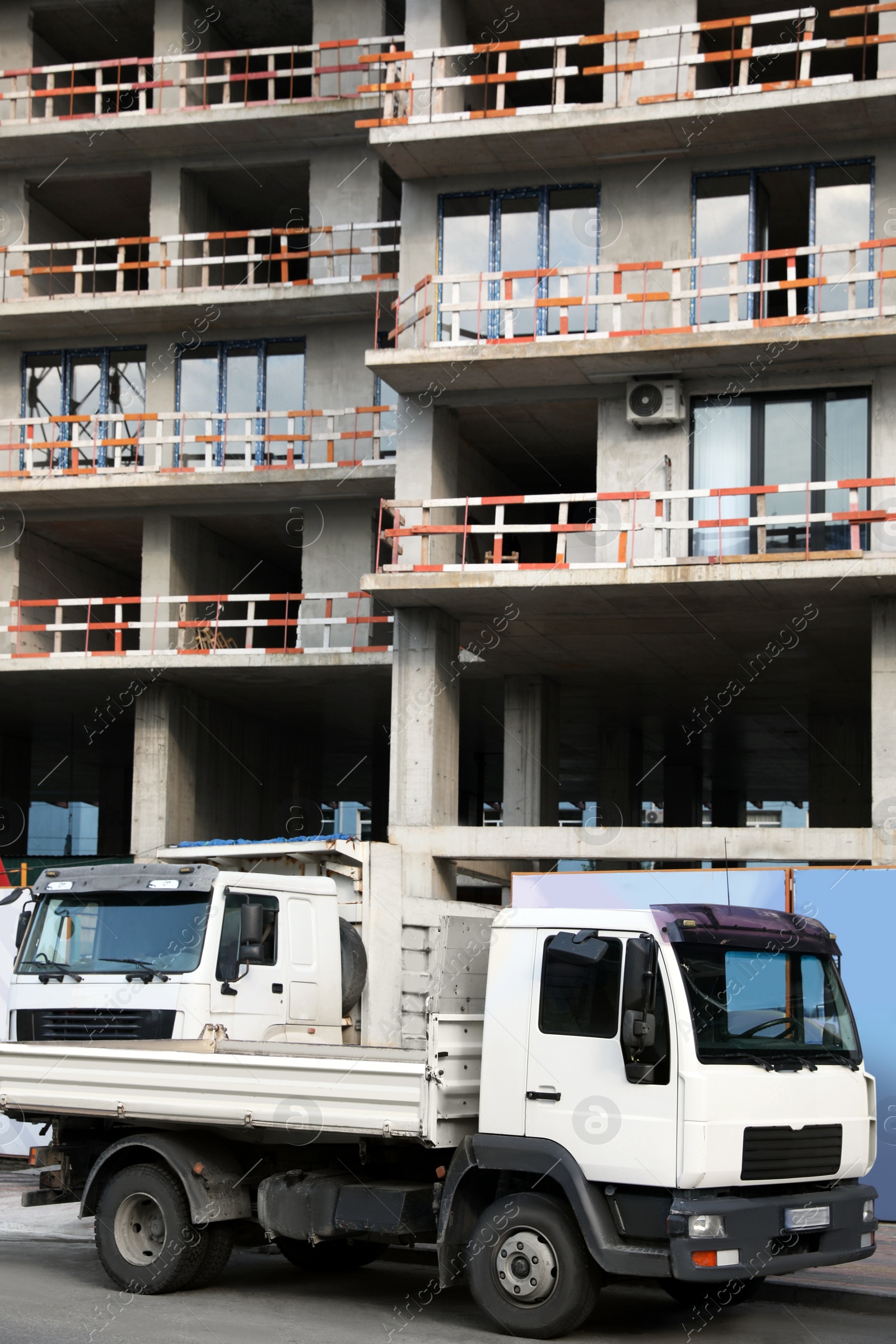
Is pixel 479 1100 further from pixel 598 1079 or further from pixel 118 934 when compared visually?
pixel 118 934

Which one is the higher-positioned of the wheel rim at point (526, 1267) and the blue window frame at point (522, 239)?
the blue window frame at point (522, 239)

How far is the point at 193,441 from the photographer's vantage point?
28562 mm

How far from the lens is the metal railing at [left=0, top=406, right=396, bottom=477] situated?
2798 cm

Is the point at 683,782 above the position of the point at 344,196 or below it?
below

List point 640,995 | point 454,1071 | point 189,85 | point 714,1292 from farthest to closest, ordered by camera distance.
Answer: point 189,85
point 714,1292
point 454,1071
point 640,995

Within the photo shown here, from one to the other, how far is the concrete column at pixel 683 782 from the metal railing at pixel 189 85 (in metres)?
16.6

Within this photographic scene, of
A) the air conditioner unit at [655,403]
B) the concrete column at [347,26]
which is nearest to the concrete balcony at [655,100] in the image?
the air conditioner unit at [655,403]

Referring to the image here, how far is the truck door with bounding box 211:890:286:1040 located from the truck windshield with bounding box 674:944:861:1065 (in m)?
3.71

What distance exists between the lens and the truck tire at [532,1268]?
352 inches

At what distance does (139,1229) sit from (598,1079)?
3805 mm

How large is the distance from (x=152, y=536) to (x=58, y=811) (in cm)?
3132

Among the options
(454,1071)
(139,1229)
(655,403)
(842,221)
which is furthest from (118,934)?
(842,221)

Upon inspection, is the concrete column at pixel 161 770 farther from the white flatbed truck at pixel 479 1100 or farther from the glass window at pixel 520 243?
the white flatbed truck at pixel 479 1100

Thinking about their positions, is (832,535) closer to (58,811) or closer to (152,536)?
(152,536)
